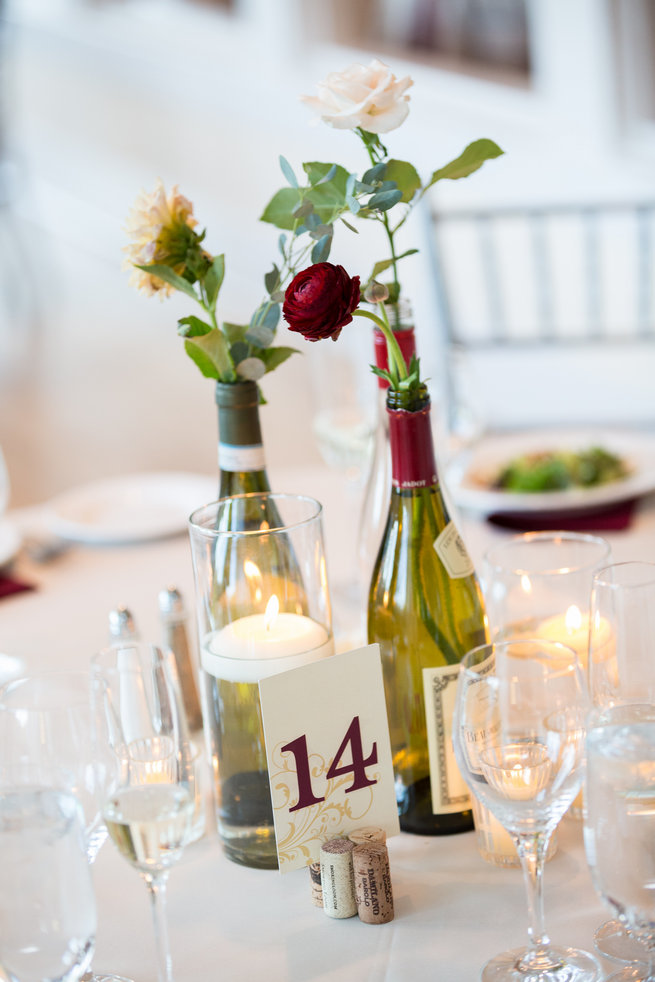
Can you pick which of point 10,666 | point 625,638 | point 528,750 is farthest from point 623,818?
point 10,666

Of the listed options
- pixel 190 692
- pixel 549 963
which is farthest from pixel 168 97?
pixel 549 963

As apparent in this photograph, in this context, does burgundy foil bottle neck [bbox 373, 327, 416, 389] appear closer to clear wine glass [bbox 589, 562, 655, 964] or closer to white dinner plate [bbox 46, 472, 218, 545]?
clear wine glass [bbox 589, 562, 655, 964]

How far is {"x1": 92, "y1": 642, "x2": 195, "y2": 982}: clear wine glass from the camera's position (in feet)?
2.25

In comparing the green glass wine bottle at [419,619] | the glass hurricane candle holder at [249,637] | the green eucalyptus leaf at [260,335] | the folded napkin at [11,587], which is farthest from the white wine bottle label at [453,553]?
the folded napkin at [11,587]

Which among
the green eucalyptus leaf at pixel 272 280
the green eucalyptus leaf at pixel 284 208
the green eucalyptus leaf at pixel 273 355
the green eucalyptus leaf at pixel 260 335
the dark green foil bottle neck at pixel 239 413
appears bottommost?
the dark green foil bottle neck at pixel 239 413

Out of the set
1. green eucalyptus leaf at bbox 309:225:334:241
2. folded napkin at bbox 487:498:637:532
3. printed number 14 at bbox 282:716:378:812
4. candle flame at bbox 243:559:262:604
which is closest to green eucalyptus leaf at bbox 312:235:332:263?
green eucalyptus leaf at bbox 309:225:334:241

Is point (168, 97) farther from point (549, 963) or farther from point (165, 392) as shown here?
point (549, 963)

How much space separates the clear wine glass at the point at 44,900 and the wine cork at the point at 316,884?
8.8 inches

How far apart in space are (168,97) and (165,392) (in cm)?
210

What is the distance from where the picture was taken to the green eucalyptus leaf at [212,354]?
0.88 m

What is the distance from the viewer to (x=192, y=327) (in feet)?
2.94

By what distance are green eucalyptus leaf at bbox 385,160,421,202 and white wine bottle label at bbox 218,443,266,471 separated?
0.77 ft

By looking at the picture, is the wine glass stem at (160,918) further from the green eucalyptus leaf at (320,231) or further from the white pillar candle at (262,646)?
the green eucalyptus leaf at (320,231)

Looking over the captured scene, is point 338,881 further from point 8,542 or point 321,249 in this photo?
point 8,542
